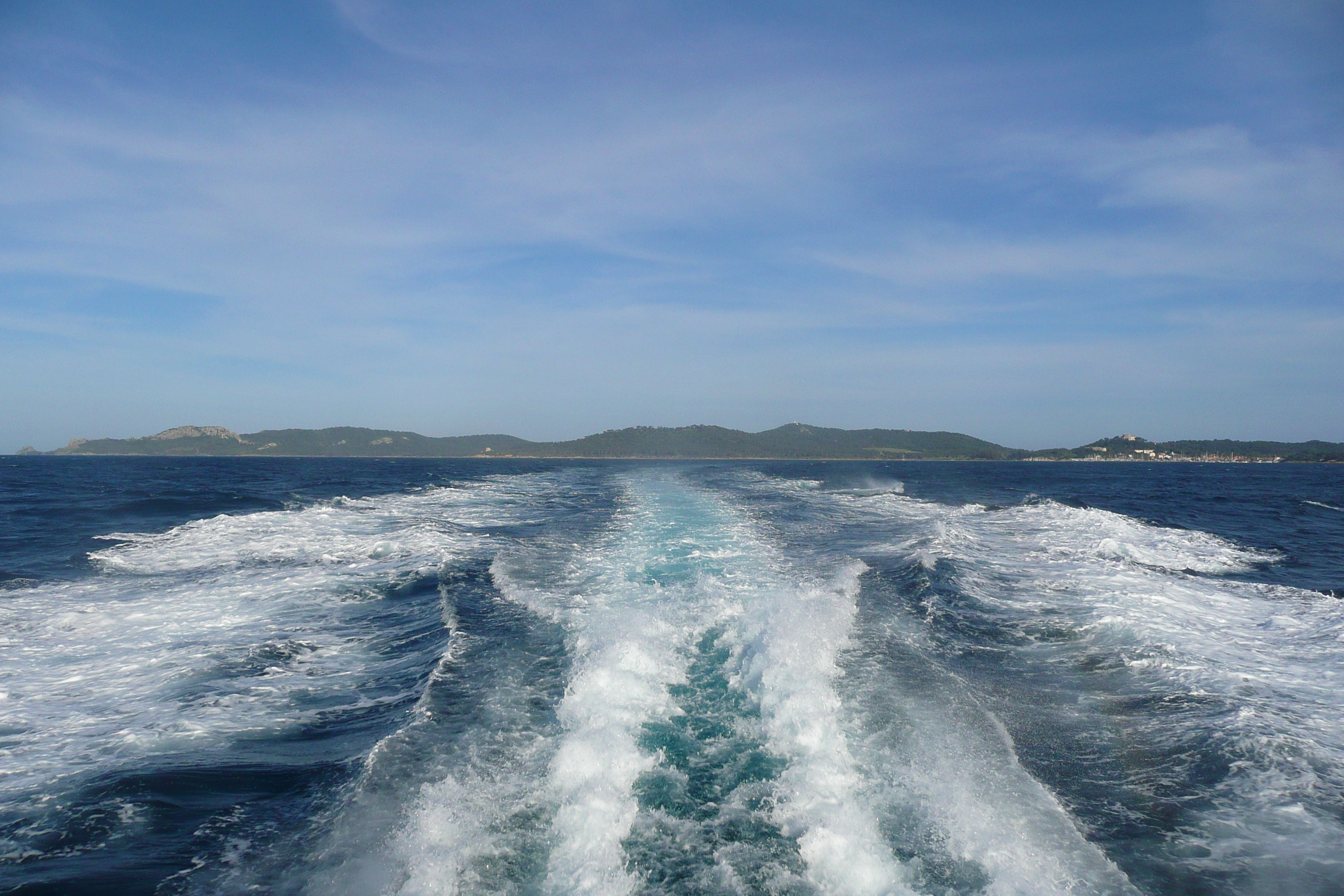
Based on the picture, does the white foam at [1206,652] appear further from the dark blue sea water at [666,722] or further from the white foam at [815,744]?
the white foam at [815,744]

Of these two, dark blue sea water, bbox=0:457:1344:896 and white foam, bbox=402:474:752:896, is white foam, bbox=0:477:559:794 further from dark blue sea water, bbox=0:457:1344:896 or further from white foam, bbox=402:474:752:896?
white foam, bbox=402:474:752:896

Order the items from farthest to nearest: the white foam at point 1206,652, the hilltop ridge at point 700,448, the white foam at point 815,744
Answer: the hilltop ridge at point 700,448 < the white foam at point 1206,652 < the white foam at point 815,744

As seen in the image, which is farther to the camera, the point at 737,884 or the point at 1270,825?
the point at 1270,825

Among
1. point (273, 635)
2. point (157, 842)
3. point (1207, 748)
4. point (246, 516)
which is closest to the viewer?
point (157, 842)

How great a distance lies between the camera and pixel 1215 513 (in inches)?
1055

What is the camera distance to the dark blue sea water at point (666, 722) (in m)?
4.52

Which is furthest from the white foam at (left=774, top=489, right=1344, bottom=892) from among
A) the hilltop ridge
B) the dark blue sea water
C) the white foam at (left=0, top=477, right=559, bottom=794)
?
the hilltop ridge

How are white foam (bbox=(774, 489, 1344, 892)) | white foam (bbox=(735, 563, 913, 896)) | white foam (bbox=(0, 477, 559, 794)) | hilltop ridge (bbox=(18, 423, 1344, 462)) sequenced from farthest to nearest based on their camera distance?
1. hilltop ridge (bbox=(18, 423, 1344, 462))
2. white foam (bbox=(0, 477, 559, 794))
3. white foam (bbox=(774, 489, 1344, 892))
4. white foam (bbox=(735, 563, 913, 896))

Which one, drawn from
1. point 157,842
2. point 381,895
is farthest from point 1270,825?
point 157,842

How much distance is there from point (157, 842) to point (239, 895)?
1.16m

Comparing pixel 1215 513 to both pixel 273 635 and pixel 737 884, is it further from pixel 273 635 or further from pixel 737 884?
pixel 273 635

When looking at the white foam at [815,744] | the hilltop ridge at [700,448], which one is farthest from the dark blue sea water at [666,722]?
the hilltop ridge at [700,448]

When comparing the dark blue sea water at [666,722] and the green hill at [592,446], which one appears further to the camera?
the green hill at [592,446]

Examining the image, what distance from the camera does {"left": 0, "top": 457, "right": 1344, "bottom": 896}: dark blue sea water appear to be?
4.52 m
